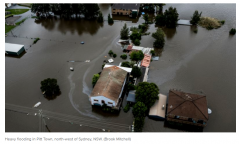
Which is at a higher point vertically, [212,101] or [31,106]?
[212,101]

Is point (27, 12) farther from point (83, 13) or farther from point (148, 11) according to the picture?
point (148, 11)

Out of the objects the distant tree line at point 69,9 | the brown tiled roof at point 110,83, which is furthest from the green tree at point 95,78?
the distant tree line at point 69,9

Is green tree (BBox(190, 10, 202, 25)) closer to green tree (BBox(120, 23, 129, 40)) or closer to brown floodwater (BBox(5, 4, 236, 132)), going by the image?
brown floodwater (BBox(5, 4, 236, 132))

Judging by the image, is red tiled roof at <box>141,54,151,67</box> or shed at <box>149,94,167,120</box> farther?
red tiled roof at <box>141,54,151,67</box>

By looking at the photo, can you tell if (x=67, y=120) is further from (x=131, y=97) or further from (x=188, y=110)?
(x=188, y=110)

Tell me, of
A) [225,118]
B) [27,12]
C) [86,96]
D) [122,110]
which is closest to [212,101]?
[225,118]

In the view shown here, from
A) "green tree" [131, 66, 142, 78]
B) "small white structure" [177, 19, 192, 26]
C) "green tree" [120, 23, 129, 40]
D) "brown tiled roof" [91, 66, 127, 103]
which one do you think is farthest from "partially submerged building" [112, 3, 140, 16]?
"brown tiled roof" [91, 66, 127, 103]
